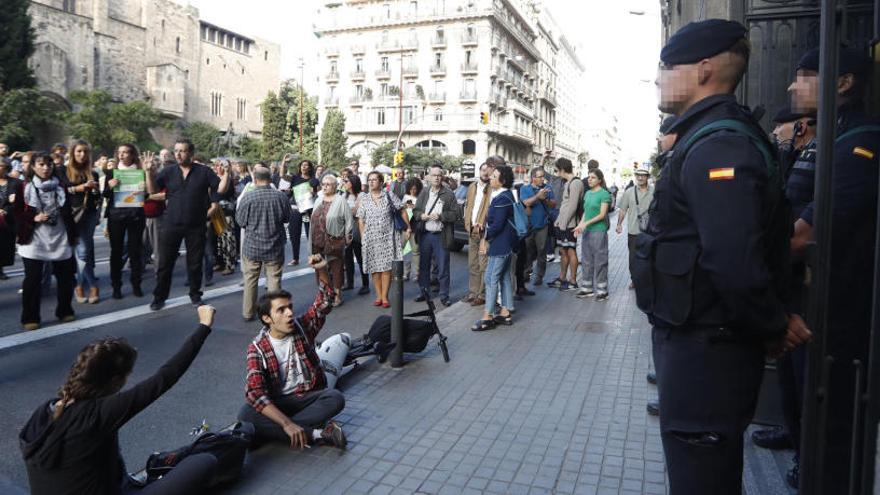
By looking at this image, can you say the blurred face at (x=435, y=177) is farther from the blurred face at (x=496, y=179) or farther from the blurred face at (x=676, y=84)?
the blurred face at (x=676, y=84)

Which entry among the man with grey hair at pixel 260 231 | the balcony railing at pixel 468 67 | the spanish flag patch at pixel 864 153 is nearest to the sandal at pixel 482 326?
the man with grey hair at pixel 260 231

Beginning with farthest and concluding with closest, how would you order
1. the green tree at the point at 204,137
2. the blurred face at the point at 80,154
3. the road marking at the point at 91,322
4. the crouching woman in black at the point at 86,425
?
the green tree at the point at 204,137 < the blurred face at the point at 80,154 < the road marking at the point at 91,322 < the crouching woman in black at the point at 86,425

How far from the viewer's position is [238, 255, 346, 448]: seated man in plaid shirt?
4.38 meters

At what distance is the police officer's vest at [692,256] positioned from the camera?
88.9 inches

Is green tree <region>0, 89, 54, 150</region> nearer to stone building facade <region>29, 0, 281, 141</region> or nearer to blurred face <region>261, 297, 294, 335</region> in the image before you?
stone building facade <region>29, 0, 281, 141</region>

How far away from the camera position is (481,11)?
69.8 meters

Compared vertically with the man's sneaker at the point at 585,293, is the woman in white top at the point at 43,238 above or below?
above

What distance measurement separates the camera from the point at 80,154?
8797 millimetres

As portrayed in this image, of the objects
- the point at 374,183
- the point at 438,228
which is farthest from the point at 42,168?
the point at 438,228

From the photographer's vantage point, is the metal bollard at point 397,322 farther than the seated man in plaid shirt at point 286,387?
Yes

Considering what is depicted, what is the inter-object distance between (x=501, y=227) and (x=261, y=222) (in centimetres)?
293

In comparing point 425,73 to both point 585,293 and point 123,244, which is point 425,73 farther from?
point 123,244

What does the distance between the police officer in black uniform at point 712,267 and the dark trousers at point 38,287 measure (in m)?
7.01

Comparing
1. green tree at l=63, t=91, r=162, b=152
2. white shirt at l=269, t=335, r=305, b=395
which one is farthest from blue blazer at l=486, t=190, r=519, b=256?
green tree at l=63, t=91, r=162, b=152
